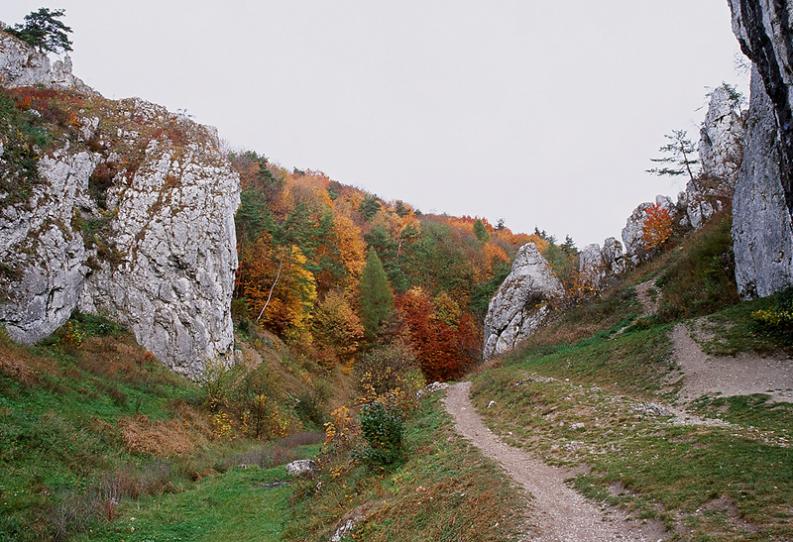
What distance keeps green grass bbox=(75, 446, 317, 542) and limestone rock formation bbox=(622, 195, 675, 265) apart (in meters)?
34.7

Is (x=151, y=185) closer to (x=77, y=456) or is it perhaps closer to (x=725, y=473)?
(x=77, y=456)

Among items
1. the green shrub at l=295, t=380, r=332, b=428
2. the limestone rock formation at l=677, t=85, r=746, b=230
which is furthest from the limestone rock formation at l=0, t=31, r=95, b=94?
the limestone rock formation at l=677, t=85, r=746, b=230

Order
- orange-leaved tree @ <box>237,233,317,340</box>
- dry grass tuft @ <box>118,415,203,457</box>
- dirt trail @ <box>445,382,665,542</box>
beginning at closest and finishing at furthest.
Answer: dirt trail @ <box>445,382,665,542</box> < dry grass tuft @ <box>118,415,203,457</box> < orange-leaved tree @ <box>237,233,317,340</box>

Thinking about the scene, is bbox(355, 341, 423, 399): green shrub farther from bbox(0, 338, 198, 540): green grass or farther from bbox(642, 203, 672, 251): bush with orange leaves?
bbox(642, 203, 672, 251): bush with orange leaves

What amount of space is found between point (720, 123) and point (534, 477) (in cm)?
3835

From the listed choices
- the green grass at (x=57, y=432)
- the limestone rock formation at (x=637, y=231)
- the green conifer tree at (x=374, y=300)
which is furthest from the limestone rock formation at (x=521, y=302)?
the green grass at (x=57, y=432)

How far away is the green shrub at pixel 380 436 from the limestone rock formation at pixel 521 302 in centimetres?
2789

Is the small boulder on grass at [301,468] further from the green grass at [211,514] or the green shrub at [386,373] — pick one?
the green shrub at [386,373]

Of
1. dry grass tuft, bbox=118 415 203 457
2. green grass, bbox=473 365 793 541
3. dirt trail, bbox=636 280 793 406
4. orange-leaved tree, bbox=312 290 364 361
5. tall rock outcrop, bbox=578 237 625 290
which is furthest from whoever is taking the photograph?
orange-leaved tree, bbox=312 290 364 361

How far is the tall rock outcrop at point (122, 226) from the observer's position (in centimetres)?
2238

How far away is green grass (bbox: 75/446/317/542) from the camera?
1248cm

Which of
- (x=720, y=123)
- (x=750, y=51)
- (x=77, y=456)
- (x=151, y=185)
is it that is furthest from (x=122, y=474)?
(x=720, y=123)

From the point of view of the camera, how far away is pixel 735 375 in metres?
15.3

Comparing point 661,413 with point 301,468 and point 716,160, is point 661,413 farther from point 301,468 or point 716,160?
point 716,160
